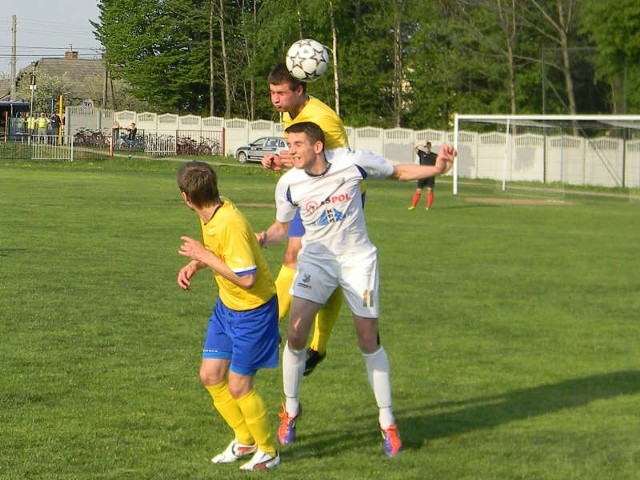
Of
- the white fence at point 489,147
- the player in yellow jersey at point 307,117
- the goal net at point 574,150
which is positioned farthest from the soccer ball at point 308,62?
the white fence at point 489,147

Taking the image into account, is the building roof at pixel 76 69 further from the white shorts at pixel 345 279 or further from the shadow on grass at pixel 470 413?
the white shorts at pixel 345 279

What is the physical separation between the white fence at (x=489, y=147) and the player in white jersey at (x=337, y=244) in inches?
1205

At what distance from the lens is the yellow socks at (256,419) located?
630 cm

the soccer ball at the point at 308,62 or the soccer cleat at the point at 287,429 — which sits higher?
the soccer ball at the point at 308,62

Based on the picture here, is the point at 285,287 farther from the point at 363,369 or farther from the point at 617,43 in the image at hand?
the point at 617,43

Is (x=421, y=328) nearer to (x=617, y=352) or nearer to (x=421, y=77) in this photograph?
(x=617, y=352)

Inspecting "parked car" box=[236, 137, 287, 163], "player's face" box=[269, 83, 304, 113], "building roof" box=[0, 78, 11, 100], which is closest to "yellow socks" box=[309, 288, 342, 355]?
"player's face" box=[269, 83, 304, 113]

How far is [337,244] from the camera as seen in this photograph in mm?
6867

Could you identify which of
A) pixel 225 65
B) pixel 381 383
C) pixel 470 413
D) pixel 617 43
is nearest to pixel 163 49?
pixel 225 65

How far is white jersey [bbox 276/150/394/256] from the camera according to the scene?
684 centimetres

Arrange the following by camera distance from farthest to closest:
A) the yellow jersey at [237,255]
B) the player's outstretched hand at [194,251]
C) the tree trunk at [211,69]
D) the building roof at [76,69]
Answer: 1. the building roof at [76,69]
2. the tree trunk at [211,69]
3. the yellow jersey at [237,255]
4. the player's outstretched hand at [194,251]

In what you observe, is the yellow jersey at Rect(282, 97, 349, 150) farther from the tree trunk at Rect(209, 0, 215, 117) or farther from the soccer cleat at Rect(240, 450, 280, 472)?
the tree trunk at Rect(209, 0, 215, 117)

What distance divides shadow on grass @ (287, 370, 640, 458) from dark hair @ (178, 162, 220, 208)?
1.63 m

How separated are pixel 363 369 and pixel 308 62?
2.43 metres
